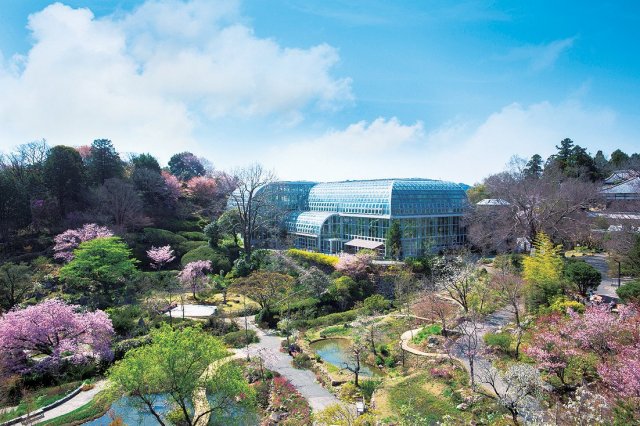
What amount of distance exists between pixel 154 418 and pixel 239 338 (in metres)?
8.15

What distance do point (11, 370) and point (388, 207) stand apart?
3131cm

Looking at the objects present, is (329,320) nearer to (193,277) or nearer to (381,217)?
(193,277)

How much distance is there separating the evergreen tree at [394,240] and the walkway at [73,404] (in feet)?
83.9

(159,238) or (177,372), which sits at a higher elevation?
(159,238)

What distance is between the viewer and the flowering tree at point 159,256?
121ft

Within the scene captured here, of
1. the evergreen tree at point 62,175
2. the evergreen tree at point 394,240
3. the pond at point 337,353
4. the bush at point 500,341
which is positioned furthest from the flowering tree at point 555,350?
the evergreen tree at point 62,175

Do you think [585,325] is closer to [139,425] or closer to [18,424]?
[139,425]

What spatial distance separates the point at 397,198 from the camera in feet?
131

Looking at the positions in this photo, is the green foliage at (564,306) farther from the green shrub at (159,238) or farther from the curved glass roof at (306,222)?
the green shrub at (159,238)

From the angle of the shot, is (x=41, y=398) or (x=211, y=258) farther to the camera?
(x=211, y=258)

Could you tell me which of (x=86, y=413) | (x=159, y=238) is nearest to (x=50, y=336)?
(x=86, y=413)

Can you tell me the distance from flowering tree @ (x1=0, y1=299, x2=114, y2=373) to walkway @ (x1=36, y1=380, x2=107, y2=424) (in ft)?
7.35

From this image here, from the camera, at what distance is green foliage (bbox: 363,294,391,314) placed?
2589cm

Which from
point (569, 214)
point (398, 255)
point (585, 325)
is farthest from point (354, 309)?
point (569, 214)
